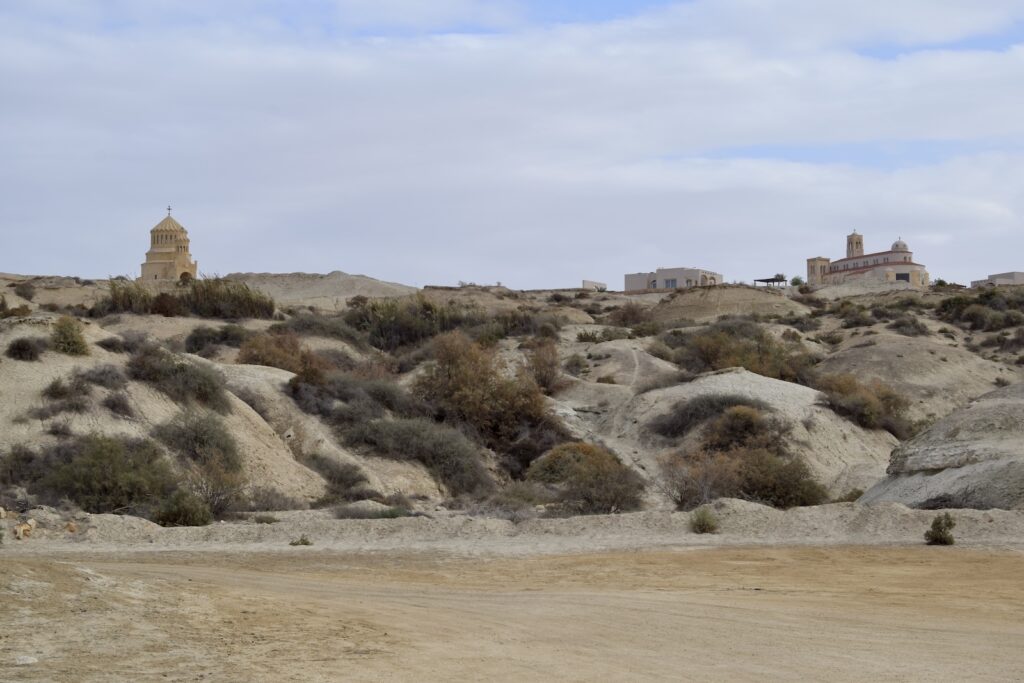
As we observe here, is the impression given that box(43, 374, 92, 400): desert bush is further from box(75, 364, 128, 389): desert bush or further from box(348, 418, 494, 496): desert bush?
box(348, 418, 494, 496): desert bush

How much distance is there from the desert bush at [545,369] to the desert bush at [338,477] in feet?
43.8

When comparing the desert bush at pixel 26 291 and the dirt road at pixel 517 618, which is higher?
the desert bush at pixel 26 291

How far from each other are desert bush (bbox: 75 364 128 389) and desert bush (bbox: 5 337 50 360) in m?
1.30

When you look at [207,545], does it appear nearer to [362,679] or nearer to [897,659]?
[362,679]

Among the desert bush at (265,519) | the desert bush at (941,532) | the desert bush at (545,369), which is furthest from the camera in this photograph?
the desert bush at (545,369)

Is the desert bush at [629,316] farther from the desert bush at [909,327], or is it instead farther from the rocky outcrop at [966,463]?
the rocky outcrop at [966,463]

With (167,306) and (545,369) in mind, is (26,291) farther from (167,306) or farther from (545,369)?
(545,369)

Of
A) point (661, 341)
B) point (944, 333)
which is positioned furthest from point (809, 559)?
point (944, 333)

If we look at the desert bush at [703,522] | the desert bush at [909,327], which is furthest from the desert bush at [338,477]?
the desert bush at [909,327]

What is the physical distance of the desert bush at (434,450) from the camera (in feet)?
98.4

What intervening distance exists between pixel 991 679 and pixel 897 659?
1.02 m

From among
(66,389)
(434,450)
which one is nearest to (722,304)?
(434,450)

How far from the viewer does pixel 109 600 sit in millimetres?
12930

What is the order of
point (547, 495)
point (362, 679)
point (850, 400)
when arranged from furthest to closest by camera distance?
point (850, 400) → point (547, 495) → point (362, 679)
